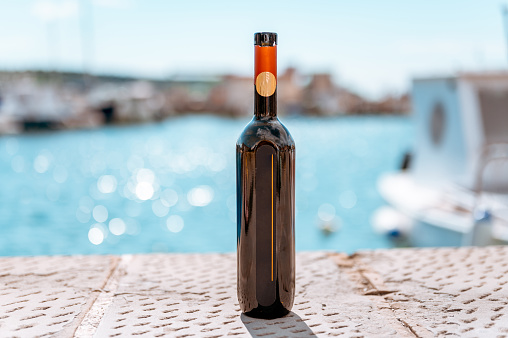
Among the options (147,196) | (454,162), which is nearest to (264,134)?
(454,162)

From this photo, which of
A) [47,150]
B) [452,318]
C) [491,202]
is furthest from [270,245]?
[47,150]

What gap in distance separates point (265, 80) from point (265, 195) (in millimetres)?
225

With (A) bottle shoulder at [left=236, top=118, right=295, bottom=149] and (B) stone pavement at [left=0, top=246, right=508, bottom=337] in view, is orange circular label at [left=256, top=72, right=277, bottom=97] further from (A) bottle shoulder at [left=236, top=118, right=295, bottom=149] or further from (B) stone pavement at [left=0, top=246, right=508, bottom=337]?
(B) stone pavement at [left=0, top=246, right=508, bottom=337]

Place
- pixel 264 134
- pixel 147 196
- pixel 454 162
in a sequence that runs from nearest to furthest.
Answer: pixel 264 134 < pixel 454 162 < pixel 147 196

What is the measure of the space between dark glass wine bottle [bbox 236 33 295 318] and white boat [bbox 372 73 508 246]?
17.5ft

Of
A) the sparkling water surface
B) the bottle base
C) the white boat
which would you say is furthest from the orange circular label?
the sparkling water surface

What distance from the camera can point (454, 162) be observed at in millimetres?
8039

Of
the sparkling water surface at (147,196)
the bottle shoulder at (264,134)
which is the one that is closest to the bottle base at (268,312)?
the bottle shoulder at (264,134)

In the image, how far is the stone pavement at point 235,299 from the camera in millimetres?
1109

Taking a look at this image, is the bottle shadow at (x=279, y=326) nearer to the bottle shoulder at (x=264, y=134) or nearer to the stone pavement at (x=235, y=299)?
the stone pavement at (x=235, y=299)

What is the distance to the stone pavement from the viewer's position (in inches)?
43.7

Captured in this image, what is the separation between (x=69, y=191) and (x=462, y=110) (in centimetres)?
2368

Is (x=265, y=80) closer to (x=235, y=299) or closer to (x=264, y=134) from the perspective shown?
(x=264, y=134)

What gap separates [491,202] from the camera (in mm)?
6906
